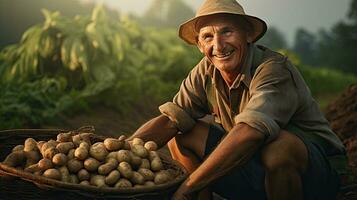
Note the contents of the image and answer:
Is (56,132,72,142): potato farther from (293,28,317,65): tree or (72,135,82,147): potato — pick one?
(293,28,317,65): tree

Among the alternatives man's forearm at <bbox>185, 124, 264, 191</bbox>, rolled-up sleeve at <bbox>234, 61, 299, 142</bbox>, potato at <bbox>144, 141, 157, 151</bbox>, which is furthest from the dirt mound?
potato at <bbox>144, 141, 157, 151</bbox>

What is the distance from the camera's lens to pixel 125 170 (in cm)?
299

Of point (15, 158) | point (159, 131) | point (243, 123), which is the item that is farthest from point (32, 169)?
point (243, 123)

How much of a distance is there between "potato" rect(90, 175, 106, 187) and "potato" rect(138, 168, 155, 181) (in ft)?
0.67

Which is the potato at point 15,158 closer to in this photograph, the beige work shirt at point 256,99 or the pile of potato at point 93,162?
the pile of potato at point 93,162

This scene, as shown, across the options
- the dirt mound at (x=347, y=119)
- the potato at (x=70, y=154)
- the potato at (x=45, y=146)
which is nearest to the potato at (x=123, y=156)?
the potato at (x=70, y=154)

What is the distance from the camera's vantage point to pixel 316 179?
3.35m

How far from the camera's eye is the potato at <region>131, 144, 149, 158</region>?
3.20 meters

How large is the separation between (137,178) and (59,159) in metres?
0.38

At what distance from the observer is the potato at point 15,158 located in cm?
303

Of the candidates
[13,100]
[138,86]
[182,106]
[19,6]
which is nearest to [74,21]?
[138,86]

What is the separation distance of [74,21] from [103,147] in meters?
5.14

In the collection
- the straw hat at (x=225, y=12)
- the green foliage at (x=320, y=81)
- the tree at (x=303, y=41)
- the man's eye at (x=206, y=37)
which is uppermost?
the straw hat at (x=225, y=12)

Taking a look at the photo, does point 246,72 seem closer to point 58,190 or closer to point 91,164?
point 91,164
